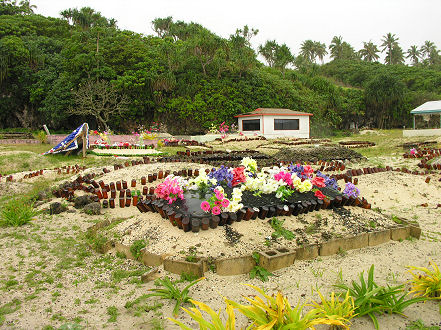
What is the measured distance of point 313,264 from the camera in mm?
3910

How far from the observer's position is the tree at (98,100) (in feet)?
82.6

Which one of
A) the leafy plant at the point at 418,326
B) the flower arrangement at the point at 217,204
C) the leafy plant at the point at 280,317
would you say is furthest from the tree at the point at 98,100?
the leafy plant at the point at 418,326

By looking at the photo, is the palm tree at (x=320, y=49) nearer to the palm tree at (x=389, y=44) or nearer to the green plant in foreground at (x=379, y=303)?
the palm tree at (x=389, y=44)

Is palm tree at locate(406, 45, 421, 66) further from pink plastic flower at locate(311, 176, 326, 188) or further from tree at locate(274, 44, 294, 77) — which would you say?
pink plastic flower at locate(311, 176, 326, 188)

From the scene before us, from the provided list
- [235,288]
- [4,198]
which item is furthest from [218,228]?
[4,198]

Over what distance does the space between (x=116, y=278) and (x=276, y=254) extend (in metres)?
1.91

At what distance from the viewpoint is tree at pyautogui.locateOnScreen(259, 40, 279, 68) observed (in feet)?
138

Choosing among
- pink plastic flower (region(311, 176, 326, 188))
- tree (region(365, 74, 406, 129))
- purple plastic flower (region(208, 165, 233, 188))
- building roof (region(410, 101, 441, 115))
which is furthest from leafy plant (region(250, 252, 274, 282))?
tree (region(365, 74, 406, 129))

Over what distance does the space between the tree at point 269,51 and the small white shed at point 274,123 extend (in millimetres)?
16474

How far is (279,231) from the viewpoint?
436 cm

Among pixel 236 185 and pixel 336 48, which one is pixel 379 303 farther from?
pixel 336 48

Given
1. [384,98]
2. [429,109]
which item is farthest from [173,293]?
[384,98]

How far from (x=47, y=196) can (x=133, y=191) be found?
205cm

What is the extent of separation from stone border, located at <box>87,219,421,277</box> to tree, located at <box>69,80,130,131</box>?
888 inches
